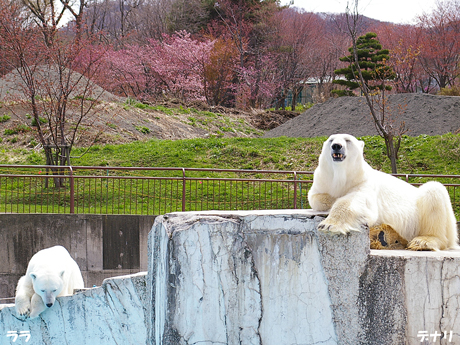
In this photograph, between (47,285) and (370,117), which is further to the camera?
(370,117)

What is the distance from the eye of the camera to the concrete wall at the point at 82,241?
9.93 m

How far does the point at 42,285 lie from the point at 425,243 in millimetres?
4324

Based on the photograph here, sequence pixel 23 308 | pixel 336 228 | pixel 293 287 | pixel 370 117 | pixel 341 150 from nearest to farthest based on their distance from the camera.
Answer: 1. pixel 336 228
2. pixel 293 287
3. pixel 341 150
4. pixel 23 308
5. pixel 370 117

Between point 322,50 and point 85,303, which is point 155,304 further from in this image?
point 322,50

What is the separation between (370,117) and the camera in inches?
850

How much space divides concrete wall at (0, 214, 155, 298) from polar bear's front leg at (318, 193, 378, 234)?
6632mm

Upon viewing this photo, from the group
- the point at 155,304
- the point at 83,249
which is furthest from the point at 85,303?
the point at 83,249

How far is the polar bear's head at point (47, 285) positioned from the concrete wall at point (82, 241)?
409cm

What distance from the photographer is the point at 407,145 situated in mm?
17609

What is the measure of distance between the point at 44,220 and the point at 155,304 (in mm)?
6383

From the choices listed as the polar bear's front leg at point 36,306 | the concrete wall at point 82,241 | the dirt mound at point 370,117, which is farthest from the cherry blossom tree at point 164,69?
the polar bear's front leg at point 36,306

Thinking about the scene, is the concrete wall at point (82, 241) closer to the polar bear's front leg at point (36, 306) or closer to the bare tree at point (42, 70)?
the polar bear's front leg at point (36, 306)

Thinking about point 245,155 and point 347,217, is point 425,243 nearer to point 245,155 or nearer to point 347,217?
point 347,217

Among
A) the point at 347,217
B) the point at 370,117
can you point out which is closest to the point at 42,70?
the point at 347,217
